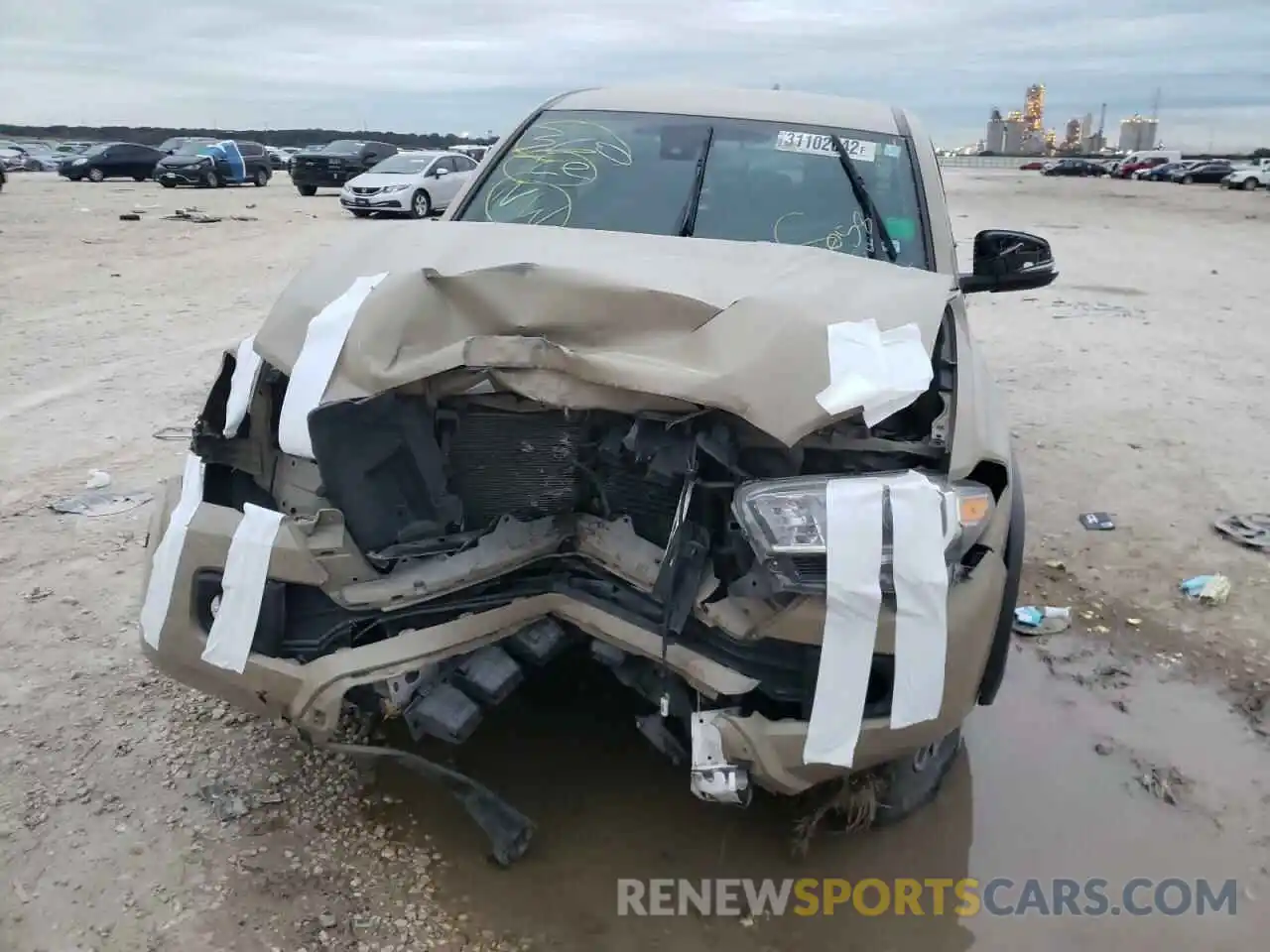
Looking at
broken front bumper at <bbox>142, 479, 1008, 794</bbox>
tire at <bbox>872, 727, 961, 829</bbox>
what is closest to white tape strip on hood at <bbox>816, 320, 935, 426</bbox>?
broken front bumper at <bbox>142, 479, 1008, 794</bbox>

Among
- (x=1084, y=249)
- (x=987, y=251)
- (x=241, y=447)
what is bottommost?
(x=1084, y=249)

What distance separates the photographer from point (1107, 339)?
9281mm

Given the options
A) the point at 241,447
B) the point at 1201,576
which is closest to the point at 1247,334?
the point at 1201,576

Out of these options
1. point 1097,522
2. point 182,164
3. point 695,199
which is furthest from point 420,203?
point 695,199

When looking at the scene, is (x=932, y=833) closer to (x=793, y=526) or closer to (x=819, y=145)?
(x=793, y=526)

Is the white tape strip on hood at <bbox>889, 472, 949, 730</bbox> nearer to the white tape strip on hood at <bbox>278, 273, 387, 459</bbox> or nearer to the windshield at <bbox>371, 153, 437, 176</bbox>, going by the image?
the white tape strip on hood at <bbox>278, 273, 387, 459</bbox>

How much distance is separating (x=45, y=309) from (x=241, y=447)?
327 inches

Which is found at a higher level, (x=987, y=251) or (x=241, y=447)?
(x=987, y=251)

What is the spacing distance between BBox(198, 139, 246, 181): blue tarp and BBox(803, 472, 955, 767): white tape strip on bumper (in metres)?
30.3

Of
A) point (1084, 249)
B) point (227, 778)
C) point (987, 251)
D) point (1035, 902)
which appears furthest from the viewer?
point (1084, 249)

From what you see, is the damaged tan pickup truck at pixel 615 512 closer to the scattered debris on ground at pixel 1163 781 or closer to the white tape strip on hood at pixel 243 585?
the white tape strip on hood at pixel 243 585

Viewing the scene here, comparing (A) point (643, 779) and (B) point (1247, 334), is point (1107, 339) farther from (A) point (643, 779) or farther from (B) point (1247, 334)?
(A) point (643, 779)

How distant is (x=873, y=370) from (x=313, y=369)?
1.31 meters

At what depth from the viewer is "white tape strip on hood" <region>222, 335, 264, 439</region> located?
2686mm
